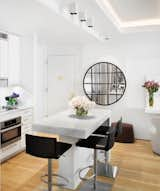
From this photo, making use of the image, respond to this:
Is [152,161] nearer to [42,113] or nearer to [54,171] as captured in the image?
[54,171]

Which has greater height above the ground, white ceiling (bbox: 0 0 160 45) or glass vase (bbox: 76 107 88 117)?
white ceiling (bbox: 0 0 160 45)

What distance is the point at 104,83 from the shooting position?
5.35 metres

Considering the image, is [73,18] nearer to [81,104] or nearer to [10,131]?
[81,104]

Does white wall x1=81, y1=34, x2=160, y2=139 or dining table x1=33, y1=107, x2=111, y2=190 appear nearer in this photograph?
dining table x1=33, y1=107, x2=111, y2=190

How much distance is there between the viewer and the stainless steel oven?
3620mm

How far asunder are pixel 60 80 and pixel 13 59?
1624mm

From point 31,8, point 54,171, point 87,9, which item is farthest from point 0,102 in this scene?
point 87,9

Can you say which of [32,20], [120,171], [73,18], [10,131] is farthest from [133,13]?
[10,131]

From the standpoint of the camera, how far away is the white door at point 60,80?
18.5 feet

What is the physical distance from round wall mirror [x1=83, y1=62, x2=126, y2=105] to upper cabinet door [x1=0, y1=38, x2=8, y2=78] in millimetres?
2158

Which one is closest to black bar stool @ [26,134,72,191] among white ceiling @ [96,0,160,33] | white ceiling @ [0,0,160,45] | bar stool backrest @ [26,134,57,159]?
bar stool backrest @ [26,134,57,159]

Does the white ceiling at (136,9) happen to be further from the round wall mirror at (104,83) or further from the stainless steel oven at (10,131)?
the stainless steel oven at (10,131)

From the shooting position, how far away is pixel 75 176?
2887 millimetres

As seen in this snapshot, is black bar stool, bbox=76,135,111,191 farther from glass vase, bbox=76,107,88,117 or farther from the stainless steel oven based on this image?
the stainless steel oven
